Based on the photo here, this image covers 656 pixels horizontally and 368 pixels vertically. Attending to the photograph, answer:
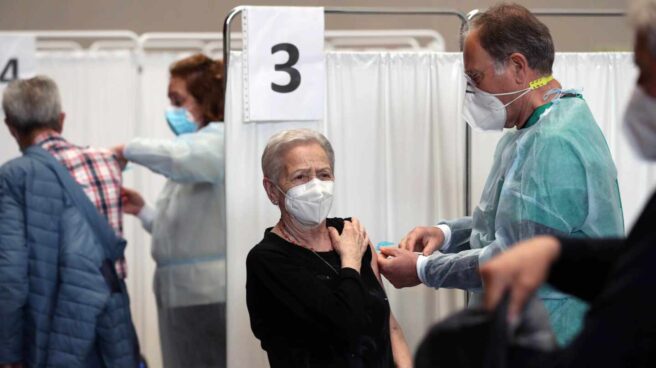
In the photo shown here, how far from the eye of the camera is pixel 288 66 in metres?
3.00

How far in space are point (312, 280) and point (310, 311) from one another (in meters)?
0.08

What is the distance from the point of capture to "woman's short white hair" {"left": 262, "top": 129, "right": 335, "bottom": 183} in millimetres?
2514

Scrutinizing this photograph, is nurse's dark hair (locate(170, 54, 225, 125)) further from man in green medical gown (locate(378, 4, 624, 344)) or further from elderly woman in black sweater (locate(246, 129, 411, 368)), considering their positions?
man in green medical gown (locate(378, 4, 624, 344))

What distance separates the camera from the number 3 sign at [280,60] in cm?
298

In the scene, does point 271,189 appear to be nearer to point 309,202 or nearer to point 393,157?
point 309,202

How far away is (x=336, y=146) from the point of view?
127 inches

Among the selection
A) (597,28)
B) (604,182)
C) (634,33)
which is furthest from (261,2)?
(634,33)

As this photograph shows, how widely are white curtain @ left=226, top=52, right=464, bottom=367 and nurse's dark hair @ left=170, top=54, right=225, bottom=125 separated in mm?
786

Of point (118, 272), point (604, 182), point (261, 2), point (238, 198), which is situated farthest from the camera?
point (261, 2)

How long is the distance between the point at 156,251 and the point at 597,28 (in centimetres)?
403

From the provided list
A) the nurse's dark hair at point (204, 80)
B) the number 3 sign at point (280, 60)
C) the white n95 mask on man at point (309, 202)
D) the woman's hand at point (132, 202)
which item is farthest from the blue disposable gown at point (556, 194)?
the woman's hand at point (132, 202)

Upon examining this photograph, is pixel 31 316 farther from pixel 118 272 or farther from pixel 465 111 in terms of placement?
pixel 465 111

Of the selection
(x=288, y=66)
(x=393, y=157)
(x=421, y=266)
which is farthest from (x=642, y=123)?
(x=393, y=157)

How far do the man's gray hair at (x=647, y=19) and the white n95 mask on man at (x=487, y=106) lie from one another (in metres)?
1.21
